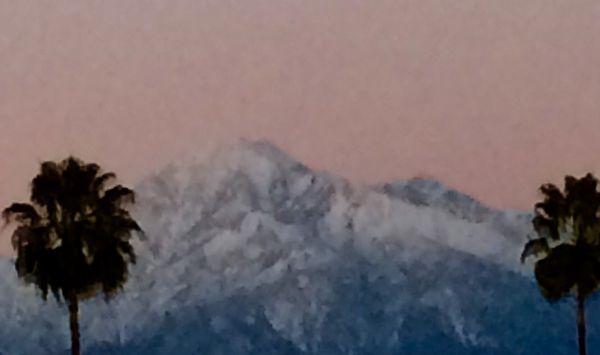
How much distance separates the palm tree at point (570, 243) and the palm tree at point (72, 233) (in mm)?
18760

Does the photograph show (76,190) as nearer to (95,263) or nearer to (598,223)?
(95,263)

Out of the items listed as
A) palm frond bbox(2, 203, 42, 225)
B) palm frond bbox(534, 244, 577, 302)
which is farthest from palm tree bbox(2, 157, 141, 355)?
palm frond bbox(534, 244, 577, 302)

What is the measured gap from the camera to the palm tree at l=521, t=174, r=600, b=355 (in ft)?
226

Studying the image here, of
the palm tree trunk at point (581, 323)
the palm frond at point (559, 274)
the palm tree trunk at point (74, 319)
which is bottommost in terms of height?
the palm tree trunk at point (74, 319)

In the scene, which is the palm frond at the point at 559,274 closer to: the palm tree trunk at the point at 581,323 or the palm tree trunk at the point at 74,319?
the palm tree trunk at the point at 581,323

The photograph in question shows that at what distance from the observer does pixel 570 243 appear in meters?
69.1

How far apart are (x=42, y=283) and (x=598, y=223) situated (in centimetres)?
2407

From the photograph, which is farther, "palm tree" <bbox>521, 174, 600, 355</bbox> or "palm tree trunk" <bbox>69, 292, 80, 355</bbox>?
"palm tree" <bbox>521, 174, 600, 355</bbox>

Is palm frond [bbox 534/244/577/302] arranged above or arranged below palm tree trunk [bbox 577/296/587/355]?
above

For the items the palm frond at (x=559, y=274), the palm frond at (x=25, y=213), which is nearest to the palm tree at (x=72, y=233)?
the palm frond at (x=25, y=213)

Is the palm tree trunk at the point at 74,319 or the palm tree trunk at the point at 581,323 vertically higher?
the palm tree trunk at the point at 581,323

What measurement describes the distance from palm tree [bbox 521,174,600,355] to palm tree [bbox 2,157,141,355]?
1876 centimetres

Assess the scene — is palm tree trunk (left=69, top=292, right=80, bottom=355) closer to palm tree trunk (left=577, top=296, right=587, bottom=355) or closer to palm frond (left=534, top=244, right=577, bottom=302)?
palm frond (left=534, top=244, right=577, bottom=302)

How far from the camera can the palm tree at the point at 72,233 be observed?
5994 cm
